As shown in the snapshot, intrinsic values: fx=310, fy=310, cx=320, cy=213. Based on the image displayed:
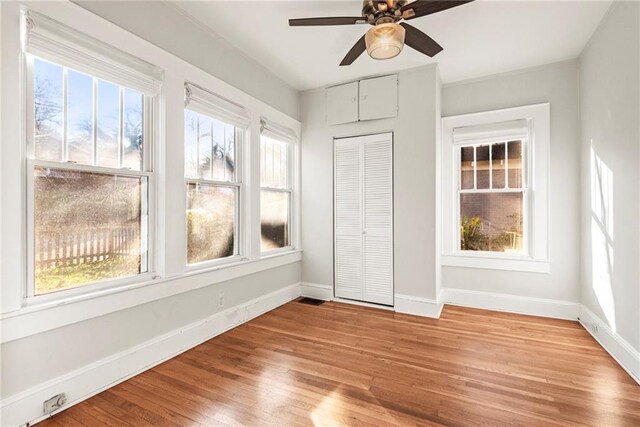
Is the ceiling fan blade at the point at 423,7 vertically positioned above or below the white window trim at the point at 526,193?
above

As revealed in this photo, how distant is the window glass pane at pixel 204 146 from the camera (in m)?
3.04

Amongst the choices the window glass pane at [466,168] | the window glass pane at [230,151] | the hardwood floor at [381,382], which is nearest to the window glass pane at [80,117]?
the window glass pane at [230,151]

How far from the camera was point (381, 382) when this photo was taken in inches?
88.3

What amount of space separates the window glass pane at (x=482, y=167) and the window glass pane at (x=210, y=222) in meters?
3.10

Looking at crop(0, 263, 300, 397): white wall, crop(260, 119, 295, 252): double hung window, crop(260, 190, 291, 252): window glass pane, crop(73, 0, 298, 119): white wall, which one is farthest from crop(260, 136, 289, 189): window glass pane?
crop(0, 263, 300, 397): white wall

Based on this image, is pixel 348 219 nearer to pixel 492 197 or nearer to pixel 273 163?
pixel 273 163

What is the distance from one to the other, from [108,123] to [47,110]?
37cm

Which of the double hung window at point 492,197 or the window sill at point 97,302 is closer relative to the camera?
the window sill at point 97,302

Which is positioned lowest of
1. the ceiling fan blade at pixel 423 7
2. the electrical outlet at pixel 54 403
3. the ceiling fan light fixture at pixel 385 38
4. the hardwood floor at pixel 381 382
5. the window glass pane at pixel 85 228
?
the hardwood floor at pixel 381 382

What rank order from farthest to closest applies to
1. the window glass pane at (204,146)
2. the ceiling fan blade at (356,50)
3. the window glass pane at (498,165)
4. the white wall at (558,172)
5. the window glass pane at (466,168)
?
the window glass pane at (466,168) < the window glass pane at (498,165) < the white wall at (558,172) < the window glass pane at (204,146) < the ceiling fan blade at (356,50)

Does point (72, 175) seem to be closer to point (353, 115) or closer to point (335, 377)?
point (335, 377)

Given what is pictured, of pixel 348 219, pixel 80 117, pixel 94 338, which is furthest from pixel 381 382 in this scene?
pixel 80 117

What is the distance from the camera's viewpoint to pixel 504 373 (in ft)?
7.75

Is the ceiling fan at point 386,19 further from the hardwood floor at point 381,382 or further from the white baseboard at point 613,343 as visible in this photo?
the white baseboard at point 613,343
